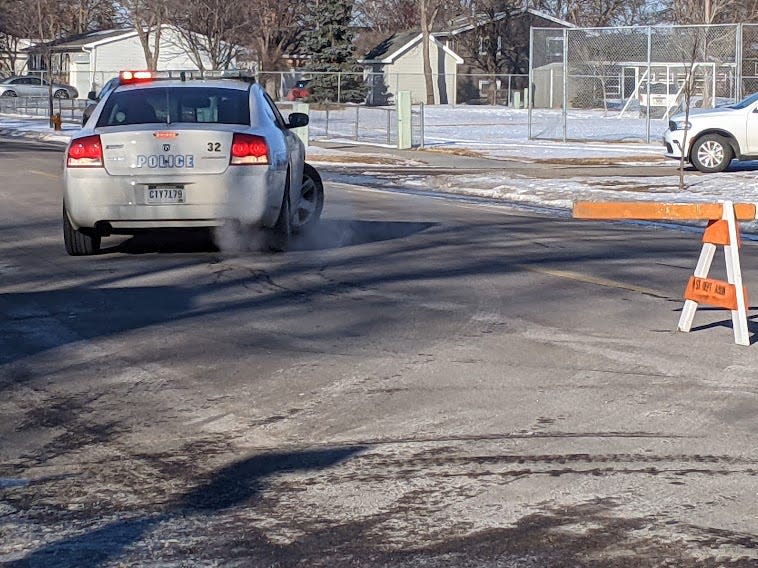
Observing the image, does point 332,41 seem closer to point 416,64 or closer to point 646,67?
point 416,64

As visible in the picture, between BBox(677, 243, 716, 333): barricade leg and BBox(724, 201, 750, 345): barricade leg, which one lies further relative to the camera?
BBox(677, 243, 716, 333): barricade leg

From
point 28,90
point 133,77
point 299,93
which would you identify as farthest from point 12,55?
point 133,77

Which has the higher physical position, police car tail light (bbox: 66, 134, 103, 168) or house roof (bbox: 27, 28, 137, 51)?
house roof (bbox: 27, 28, 137, 51)

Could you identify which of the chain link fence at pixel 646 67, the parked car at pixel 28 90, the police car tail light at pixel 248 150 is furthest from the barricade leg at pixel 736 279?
the parked car at pixel 28 90

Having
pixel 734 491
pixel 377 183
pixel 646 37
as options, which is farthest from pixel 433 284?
pixel 646 37

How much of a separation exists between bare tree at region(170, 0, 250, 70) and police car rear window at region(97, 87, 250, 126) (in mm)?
44805

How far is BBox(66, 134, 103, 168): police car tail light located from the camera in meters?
10.7

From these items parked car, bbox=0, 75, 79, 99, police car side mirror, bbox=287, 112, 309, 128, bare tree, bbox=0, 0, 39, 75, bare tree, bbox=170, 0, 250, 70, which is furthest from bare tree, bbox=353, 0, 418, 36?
police car side mirror, bbox=287, 112, 309, 128

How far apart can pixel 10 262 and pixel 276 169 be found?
8.18 feet

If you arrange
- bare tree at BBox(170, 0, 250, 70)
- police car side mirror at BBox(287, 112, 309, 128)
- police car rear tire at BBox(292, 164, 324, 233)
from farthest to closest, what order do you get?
bare tree at BBox(170, 0, 250, 70) → police car rear tire at BBox(292, 164, 324, 233) → police car side mirror at BBox(287, 112, 309, 128)

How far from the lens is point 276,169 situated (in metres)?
11.0

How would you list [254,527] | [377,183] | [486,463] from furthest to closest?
[377,183] → [486,463] → [254,527]

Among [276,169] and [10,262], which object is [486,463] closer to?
[276,169]

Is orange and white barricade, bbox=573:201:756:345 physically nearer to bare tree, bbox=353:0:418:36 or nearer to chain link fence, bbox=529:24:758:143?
chain link fence, bbox=529:24:758:143
